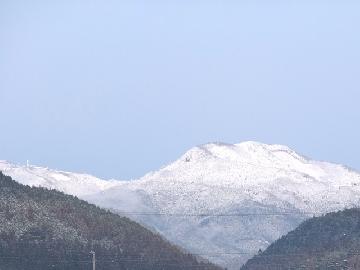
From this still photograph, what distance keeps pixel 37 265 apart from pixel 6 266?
187 inches

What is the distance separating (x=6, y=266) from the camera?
647 ft

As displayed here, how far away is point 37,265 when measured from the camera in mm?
199250
